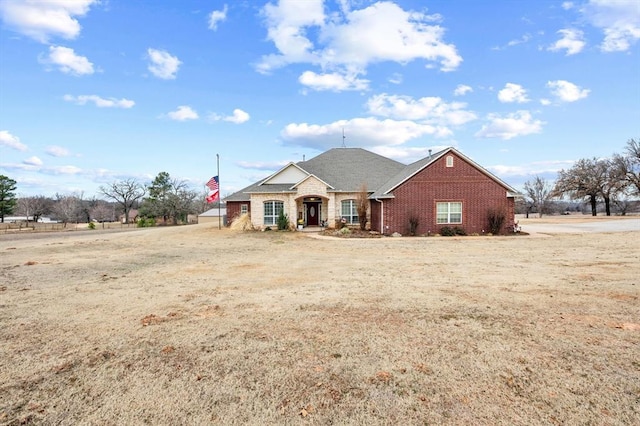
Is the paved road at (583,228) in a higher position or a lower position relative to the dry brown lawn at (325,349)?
higher

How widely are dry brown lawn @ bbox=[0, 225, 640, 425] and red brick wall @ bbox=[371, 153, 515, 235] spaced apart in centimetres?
1264

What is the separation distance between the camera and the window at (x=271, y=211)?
25.5m

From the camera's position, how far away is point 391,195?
70.2ft

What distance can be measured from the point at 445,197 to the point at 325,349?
19224 mm

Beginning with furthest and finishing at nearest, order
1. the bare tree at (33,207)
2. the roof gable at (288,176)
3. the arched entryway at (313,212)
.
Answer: the bare tree at (33,207) → the arched entryway at (313,212) → the roof gable at (288,176)

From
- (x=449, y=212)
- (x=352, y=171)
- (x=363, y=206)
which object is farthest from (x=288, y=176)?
(x=449, y=212)

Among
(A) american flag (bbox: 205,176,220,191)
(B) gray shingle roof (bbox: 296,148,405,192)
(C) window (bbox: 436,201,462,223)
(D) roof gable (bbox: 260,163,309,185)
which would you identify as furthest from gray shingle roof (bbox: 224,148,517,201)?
(C) window (bbox: 436,201,462,223)

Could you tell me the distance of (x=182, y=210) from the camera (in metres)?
57.2

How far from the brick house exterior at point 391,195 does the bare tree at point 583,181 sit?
112 feet

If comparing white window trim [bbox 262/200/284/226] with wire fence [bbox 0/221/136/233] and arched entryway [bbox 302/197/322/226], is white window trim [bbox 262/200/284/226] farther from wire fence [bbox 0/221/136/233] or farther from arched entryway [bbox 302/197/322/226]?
wire fence [bbox 0/221/136/233]

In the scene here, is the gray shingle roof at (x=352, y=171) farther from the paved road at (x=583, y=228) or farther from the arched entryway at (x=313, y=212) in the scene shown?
the paved road at (x=583, y=228)

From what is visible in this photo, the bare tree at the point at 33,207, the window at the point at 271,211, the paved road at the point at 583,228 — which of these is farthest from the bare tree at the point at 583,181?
the bare tree at the point at 33,207

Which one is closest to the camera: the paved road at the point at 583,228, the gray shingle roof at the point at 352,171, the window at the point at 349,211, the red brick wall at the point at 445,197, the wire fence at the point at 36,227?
the red brick wall at the point at 445,197

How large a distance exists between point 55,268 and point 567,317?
531 inches
